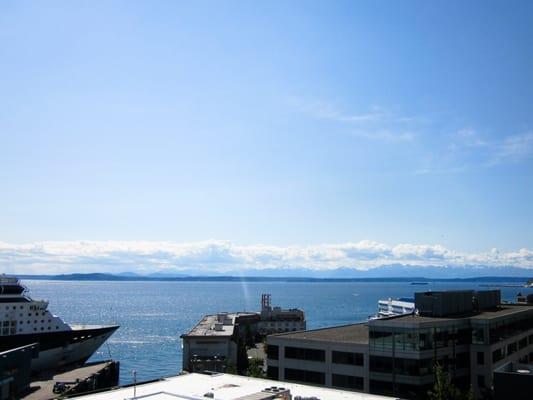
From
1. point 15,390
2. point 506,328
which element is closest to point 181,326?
point 15,390

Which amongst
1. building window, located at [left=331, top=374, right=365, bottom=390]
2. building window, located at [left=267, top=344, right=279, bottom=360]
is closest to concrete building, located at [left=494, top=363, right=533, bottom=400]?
building window, located at [left=331, top=374, right=365, bottom=390]

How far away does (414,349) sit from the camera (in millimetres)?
50062

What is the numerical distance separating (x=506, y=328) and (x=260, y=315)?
98.5 meters

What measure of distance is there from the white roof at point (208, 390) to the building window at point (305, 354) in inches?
494

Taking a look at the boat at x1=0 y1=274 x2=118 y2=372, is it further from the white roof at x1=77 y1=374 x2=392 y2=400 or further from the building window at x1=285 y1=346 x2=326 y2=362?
the white roof at x1=77 y1=374 x2=392 y2=400

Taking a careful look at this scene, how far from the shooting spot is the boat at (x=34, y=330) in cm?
9256

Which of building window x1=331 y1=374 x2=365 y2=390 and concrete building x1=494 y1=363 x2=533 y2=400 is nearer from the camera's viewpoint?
concrete building x1=494 y1=363 x2=533 y2=400

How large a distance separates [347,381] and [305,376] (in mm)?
4899

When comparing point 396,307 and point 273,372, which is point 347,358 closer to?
point 273,372

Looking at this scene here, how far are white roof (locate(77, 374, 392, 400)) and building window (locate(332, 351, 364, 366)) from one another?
12420 millimetres

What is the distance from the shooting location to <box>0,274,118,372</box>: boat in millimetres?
92562

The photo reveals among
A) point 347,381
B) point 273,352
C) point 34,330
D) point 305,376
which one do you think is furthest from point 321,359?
point 34,330

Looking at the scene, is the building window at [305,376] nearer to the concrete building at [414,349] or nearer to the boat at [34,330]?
the concrete building at [414,349]

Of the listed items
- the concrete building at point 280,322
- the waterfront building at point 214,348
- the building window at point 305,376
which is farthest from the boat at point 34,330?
the concrete building at point 280,322
